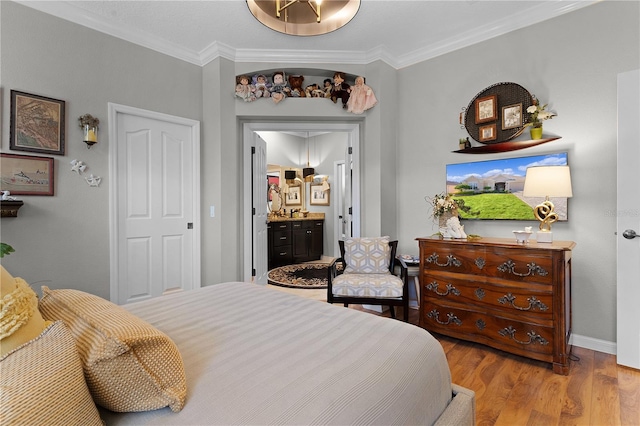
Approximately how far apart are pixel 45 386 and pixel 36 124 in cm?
283

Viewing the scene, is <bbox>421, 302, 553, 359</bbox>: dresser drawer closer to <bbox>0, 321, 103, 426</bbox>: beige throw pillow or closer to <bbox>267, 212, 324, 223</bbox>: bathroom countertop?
<bbox>0, 321, 103, 426</bbox>: beige throw pillow

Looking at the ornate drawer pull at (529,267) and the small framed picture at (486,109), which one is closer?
the ornate drawer pull at (529,267)

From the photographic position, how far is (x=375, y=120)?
11.6 feet

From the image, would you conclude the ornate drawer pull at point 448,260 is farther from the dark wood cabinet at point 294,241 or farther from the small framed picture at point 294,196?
the small framed picture at point 294,196

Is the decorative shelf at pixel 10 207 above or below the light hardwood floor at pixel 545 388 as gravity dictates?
above

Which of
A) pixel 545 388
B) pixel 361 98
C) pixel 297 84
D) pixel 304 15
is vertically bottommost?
pixel 545 388

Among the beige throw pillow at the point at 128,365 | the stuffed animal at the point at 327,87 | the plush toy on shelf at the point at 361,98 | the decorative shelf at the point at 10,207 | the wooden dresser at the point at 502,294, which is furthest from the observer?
the stuffed animal at the point at 327,87

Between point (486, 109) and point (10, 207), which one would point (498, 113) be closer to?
point (486, 109)

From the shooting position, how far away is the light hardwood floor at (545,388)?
1721mm


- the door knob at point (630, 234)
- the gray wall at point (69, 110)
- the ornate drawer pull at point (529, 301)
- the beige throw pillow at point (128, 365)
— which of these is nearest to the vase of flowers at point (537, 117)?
the door knob at point (630, 234)

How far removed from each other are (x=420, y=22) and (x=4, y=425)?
3.59m

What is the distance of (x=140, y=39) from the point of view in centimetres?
314

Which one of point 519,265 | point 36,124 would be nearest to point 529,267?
point 519,265

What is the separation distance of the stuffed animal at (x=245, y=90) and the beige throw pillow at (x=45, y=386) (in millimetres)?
3204
